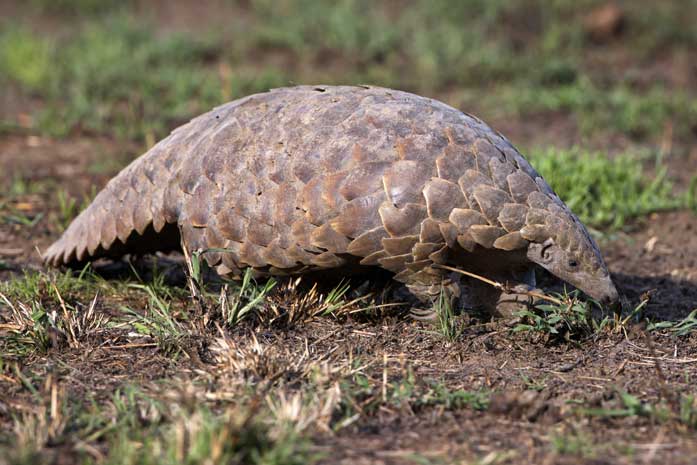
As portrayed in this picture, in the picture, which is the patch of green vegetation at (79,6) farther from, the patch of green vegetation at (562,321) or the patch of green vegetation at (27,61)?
the patch of green vegetation at (562,321)

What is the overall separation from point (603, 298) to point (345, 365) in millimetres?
1067

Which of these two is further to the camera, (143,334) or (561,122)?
(561,122)

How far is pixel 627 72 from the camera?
29.3ft

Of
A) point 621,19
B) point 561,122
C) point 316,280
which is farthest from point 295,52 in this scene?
point 316,280

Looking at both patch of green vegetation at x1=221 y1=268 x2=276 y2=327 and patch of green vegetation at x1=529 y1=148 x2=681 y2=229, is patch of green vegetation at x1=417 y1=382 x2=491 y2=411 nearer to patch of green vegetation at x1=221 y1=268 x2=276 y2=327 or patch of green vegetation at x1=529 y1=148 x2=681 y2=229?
patch of green vegetation at x1=221 y1=268 x2=276 y2=327

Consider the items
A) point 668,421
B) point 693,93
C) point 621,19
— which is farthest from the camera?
point 621,19

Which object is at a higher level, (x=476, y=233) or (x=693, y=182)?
(x=476, y=233)

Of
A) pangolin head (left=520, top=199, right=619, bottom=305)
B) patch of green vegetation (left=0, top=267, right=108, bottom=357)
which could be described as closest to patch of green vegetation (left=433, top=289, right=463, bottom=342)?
pangolin head (left=520, top=199, right=619, bottom=305)

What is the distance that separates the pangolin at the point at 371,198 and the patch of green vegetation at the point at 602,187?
5.64 feet

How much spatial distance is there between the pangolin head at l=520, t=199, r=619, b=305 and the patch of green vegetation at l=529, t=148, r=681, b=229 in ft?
5.97

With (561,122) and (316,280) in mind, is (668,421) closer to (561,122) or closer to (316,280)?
(316,280)

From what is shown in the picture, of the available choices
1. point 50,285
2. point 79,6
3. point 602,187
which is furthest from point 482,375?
point 79,6

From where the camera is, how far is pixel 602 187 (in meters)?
5.84

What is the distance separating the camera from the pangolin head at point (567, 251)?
367 centimetres
